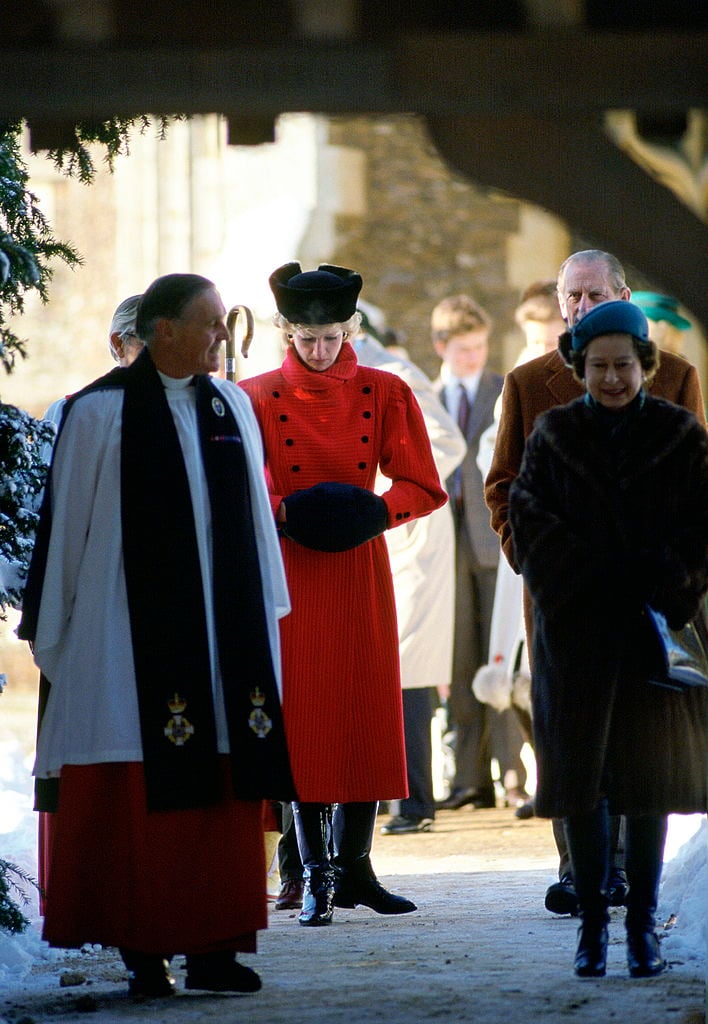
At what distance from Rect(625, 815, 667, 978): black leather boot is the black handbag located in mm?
382

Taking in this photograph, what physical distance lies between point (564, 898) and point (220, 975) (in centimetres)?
159

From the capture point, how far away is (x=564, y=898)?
25.1 ft

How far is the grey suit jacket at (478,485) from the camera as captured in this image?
11.7 metres

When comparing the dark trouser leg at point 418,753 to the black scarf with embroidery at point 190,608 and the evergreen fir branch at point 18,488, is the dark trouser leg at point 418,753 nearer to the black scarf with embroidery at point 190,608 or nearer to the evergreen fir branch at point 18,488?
the evergreen fir branch at point 18,488

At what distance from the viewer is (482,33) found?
603 centimetres

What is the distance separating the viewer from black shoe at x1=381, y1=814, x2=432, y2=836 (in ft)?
35.9

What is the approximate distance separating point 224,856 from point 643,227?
2.32 meters

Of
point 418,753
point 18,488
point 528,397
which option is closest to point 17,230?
point 18,488

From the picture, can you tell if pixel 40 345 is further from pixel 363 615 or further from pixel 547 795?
pixel 547 795

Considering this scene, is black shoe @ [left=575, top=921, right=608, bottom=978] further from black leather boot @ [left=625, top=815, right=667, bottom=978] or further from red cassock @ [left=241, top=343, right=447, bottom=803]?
red cassock @ [left=241, top=343, right=447, bottom=803]

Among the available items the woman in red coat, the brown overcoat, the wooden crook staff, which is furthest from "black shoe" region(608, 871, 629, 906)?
the wooden crook staff

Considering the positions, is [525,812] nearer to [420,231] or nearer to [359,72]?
[359,72]

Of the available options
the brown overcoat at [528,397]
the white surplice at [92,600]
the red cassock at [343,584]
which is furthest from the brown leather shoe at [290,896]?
the white surplice at [92,600]

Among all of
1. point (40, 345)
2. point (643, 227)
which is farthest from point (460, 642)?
point (40, 345)
